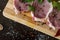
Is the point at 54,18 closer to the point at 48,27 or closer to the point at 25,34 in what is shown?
the point at 48,27

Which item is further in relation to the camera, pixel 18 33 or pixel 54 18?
pixel 18 33

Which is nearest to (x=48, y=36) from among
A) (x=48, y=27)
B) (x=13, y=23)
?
(x=48, y=27)

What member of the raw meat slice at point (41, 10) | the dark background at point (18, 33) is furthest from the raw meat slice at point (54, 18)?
the dark background at point (18, 33)

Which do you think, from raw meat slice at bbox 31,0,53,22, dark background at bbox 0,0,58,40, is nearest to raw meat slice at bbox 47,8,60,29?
raw meat slice at bbox 31,0,53,22

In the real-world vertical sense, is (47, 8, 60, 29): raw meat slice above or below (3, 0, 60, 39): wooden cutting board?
above

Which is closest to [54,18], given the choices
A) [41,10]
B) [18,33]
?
[41,10]

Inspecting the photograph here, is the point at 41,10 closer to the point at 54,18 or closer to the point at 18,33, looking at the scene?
the point at 54,18

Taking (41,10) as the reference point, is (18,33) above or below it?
below

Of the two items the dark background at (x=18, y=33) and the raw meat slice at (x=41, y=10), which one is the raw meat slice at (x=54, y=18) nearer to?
the raw meat slice at (x=41, y=10)

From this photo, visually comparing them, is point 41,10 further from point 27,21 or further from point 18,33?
point 18,33

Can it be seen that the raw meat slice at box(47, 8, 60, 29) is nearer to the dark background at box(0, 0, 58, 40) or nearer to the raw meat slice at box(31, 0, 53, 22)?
the raw meat slice at box(31, 0, 53, 22)

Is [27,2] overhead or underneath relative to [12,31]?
overhead
